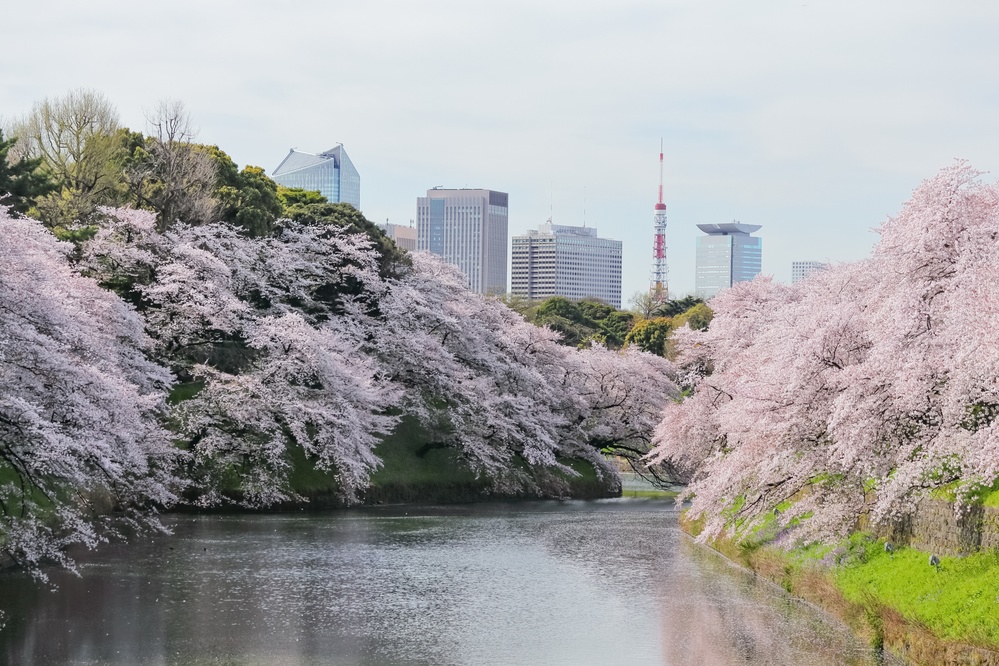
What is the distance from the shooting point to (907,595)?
789 inches

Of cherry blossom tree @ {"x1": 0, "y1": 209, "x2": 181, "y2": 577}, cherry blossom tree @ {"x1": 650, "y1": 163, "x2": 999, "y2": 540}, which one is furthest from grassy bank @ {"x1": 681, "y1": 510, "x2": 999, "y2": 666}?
cherry blossom tree @ {"x1": 0, "y1": 209, "x2": 181, "y2": 577}

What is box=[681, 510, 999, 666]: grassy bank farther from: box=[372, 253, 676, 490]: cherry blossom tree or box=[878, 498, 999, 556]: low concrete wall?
box=[372, 253, 676, 490]: cherry blossom tree

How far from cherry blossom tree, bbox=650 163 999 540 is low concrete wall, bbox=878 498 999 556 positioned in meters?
0.40

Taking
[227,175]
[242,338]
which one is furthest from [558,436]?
[227,175]

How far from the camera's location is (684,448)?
44.2 meters

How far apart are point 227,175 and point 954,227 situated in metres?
44.3

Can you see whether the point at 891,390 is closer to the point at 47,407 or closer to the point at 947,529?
the point at 947,529

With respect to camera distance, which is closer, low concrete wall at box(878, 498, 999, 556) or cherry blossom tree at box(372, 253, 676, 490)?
low concrete wall at box(878, 498, 999, 556)

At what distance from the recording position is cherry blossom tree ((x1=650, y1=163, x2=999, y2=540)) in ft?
62.1

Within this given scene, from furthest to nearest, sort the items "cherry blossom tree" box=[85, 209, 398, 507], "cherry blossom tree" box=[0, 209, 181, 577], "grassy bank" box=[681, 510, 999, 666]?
"cherry blossom tree" box=[85, 209, 398, 507] → "cherry blossom tree" box=[0, 209, 181, 577] → "grassy bank" box=[681, 510, 999, 666]

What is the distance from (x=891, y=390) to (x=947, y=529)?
2664 mm

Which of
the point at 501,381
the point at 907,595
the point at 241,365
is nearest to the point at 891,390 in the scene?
the point at 907,595

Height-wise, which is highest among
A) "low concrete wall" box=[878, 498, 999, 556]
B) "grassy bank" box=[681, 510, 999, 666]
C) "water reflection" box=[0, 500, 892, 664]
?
"low concrete wall" box=[878, 498, 999, 556]

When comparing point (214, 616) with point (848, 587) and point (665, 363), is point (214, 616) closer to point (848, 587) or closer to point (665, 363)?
point (848, 587)
